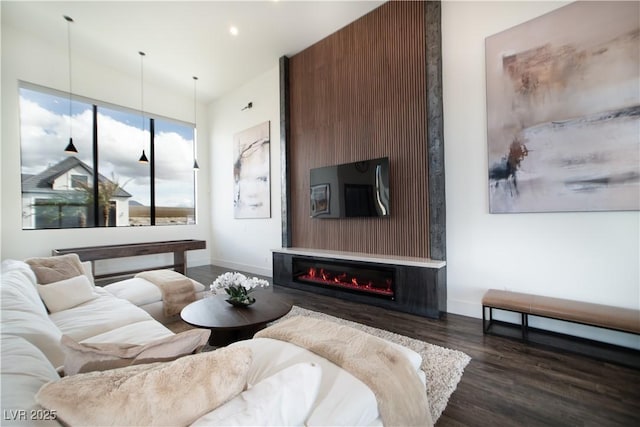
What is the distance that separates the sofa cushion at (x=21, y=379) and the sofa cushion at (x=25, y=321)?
196 mm

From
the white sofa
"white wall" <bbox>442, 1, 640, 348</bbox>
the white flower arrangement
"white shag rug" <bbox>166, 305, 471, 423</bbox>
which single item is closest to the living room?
"white wall" <bbox>442, 1, 640, 348</bbox>

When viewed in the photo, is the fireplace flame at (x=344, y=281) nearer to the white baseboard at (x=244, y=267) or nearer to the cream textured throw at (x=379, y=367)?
the white baseboard at (x=244, y=267)

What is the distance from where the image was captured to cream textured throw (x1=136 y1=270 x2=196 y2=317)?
10.0ft

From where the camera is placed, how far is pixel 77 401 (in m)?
0.68

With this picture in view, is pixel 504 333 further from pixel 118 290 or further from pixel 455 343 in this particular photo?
pixel 118 290

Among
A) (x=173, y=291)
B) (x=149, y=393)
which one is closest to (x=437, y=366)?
(x=149, y=393)

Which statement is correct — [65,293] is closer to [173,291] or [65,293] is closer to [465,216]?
[173,291]

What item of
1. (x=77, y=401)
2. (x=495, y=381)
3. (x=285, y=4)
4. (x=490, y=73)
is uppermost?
(x=285, y=4)

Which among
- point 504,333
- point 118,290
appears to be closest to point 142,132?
point 118,290

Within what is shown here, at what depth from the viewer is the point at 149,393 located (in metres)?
0.72

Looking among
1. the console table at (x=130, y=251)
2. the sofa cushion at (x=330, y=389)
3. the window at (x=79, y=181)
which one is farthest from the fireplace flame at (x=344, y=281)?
the window at (x=79, y=181)

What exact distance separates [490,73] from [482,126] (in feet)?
1.98

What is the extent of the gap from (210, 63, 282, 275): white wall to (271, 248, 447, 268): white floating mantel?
1.01 meters

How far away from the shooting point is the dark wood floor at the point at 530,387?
5.39 feet
